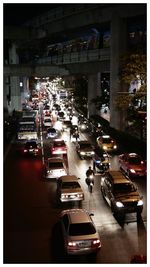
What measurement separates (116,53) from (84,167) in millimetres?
17038

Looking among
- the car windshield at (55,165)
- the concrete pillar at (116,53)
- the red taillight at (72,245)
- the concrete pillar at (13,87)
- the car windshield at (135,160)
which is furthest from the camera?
the concrete pillar at (13,87)

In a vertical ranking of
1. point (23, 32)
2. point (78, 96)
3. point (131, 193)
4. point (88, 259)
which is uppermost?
point (23, 32)

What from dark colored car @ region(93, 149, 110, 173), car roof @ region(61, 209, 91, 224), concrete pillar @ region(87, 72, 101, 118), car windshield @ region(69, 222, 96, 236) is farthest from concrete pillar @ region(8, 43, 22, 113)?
car windshield @ region(69, 222, 96, 236)

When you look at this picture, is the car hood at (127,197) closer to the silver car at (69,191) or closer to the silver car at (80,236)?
the silver car at (69,191)

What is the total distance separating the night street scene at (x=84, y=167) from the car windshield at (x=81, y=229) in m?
0.03

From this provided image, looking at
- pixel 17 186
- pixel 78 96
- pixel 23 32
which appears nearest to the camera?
pixel 17 186

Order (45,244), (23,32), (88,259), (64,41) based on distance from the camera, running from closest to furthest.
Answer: (88,259)
(45,244)
(23,32)
(64,41)

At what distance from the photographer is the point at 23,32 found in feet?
146

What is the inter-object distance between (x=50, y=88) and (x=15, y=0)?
163 m

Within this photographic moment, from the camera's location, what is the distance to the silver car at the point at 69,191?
64.7 ft

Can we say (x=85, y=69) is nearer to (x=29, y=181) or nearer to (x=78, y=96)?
(x=78, y=96)

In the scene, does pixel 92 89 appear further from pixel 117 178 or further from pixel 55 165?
pixel 117 178

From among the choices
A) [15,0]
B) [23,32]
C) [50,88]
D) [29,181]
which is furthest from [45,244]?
[50,88]

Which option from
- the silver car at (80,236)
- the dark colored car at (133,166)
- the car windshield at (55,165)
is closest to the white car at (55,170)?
the car windshield at (55,165)
